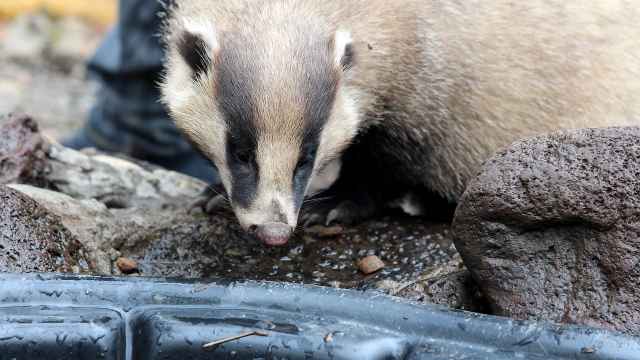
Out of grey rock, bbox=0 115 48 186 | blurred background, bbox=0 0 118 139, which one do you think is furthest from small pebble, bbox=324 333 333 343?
blurred background, bbox=0 0 118 139

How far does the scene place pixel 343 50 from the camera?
3.32 meters

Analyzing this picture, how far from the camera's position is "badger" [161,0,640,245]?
3.13 metres

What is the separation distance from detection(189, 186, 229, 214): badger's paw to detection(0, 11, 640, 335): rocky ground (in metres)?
0.04

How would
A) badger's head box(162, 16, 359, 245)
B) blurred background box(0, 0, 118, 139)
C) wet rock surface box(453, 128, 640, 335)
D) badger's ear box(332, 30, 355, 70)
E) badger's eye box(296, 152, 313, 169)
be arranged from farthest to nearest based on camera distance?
1. blurred background box(0, 0, 118, 139)
2. badger's ear box(332, 30, 355, 70)
3. badger's eye box(296, 152, 313, 169)
4. badger's head box(162, 16, 359, 245)
5. wet rock surface box(453, 128, 640, 335)

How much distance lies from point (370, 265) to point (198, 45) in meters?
0.89

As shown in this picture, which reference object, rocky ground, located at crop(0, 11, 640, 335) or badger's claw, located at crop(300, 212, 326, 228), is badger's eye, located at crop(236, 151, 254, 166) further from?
badger's claw, located at crop(300, 212, 326, 228)

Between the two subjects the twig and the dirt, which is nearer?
the twig

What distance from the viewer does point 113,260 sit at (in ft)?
10.9

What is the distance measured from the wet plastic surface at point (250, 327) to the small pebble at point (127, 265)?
2.60ft

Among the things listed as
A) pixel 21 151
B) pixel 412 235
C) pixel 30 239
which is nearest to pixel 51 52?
pixel 21 151

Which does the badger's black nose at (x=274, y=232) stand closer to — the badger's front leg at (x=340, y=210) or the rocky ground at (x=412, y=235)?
the rocky ground at (x=412, y=235)

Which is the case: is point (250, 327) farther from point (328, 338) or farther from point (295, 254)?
point (295, 254)

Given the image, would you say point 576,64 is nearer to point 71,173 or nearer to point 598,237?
point 598,237

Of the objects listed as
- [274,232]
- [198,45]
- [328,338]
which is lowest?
[274,232]
